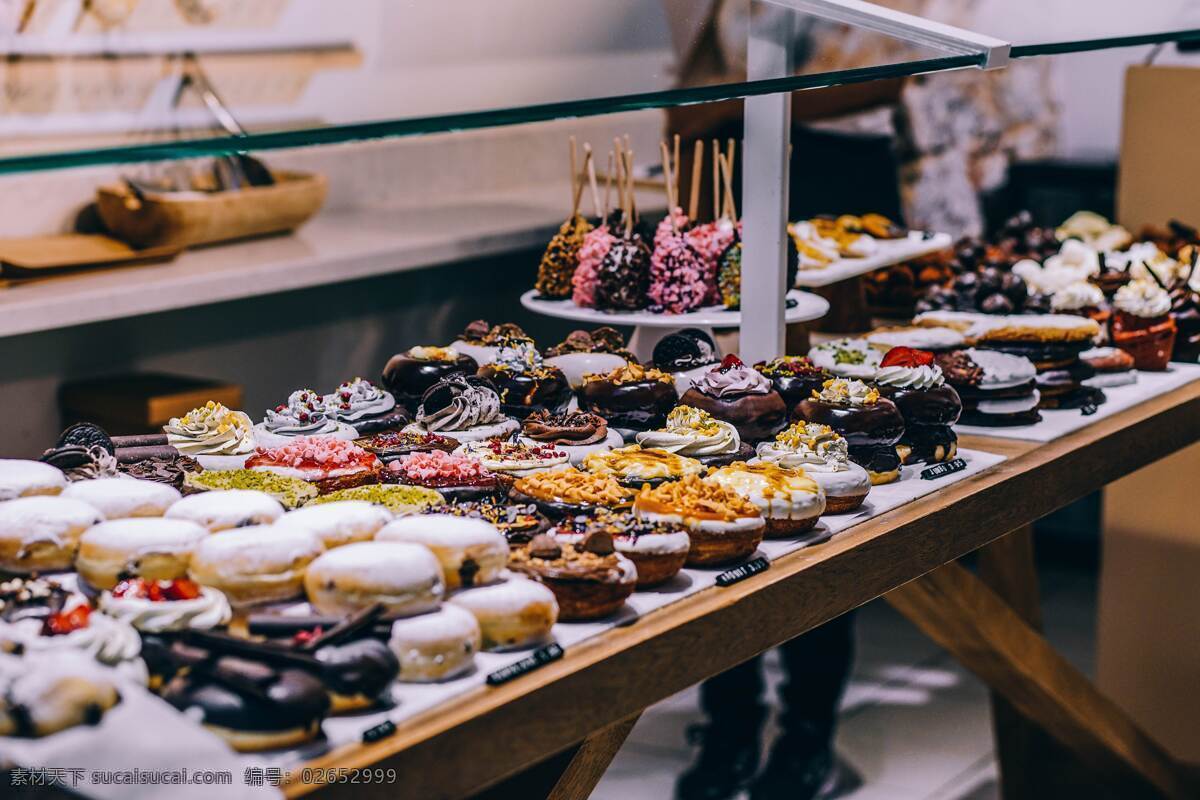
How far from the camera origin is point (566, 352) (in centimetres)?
247

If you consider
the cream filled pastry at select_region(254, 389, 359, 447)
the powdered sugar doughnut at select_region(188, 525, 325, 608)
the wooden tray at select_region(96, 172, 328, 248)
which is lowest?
the powdered sugar doughnut at select_region(188, 525, 325, 608)

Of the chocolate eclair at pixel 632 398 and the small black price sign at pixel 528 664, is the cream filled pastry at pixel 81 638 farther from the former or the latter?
the chocolate eclair at pixel 632 398

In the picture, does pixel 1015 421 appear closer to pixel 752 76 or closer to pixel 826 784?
pixel 752 76

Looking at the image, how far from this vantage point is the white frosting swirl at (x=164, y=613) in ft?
4.50

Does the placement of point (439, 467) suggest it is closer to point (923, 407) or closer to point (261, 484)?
point (261, 484)

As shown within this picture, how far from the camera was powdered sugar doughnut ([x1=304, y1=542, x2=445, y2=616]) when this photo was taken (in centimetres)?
143

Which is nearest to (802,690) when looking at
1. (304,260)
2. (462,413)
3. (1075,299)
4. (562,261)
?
(1075,299)

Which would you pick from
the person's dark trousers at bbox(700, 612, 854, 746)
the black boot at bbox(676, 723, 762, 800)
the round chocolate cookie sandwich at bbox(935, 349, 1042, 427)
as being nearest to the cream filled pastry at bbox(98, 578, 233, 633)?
the round chocolate cookie sandwich at bbox(935, 349, 1042, 427)

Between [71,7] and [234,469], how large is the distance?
1.49m

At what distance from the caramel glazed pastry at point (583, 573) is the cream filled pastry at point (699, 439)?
0.43 metres

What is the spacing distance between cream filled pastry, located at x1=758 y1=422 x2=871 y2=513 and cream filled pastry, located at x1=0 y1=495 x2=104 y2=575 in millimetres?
863

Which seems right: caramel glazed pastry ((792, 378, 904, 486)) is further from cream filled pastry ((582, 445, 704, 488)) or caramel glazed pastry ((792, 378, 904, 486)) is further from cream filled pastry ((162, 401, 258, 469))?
cream filled pastry ((162, 401, 258, 469))

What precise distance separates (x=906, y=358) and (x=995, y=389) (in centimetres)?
19

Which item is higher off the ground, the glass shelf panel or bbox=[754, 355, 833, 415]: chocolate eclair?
the glass shelf panel
